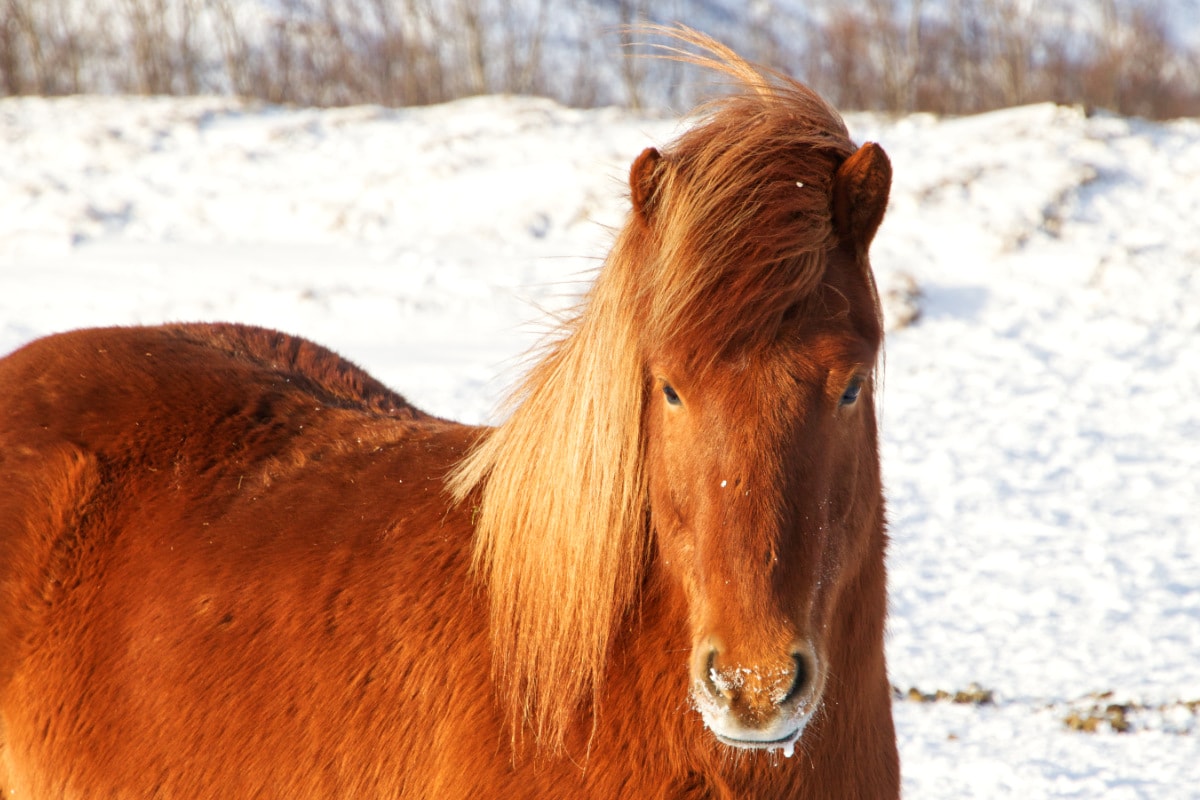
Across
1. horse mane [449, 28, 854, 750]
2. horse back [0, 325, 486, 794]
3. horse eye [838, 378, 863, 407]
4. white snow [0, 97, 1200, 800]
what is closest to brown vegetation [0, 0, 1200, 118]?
white snow [0, 97, 1200, 800]

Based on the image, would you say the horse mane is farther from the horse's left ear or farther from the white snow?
the white snow

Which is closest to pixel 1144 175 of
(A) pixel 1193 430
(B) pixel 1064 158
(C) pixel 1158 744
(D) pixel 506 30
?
(B) pixel 1064 158

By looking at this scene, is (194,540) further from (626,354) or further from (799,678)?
(799,678)

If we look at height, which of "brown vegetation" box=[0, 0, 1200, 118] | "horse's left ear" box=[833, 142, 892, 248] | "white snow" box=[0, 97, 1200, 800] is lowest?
"white snow" box=[0, 97, 1200, 800]

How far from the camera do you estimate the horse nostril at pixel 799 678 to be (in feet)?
5.27

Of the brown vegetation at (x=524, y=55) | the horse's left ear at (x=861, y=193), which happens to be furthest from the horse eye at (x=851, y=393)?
the brown vegetation at (x=524, y=55)

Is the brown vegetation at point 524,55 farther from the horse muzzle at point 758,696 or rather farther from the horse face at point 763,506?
the horse muzzle at point 758,696

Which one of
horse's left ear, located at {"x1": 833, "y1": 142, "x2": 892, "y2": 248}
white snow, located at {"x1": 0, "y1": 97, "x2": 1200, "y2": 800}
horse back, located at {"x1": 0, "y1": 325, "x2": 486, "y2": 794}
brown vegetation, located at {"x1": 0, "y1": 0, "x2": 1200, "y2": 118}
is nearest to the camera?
horse's left ear, located at {"x1": 833, "y1": 142, "x2": 892, "y2": 248}

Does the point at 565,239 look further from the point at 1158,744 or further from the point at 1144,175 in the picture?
the point at 1158,744

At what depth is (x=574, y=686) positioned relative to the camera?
2023 millimetres

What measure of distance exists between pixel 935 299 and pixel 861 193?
9137mm

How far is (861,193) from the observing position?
192 centimetres

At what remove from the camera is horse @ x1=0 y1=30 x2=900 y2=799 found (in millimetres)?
1762

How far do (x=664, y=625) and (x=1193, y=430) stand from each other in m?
7.63
